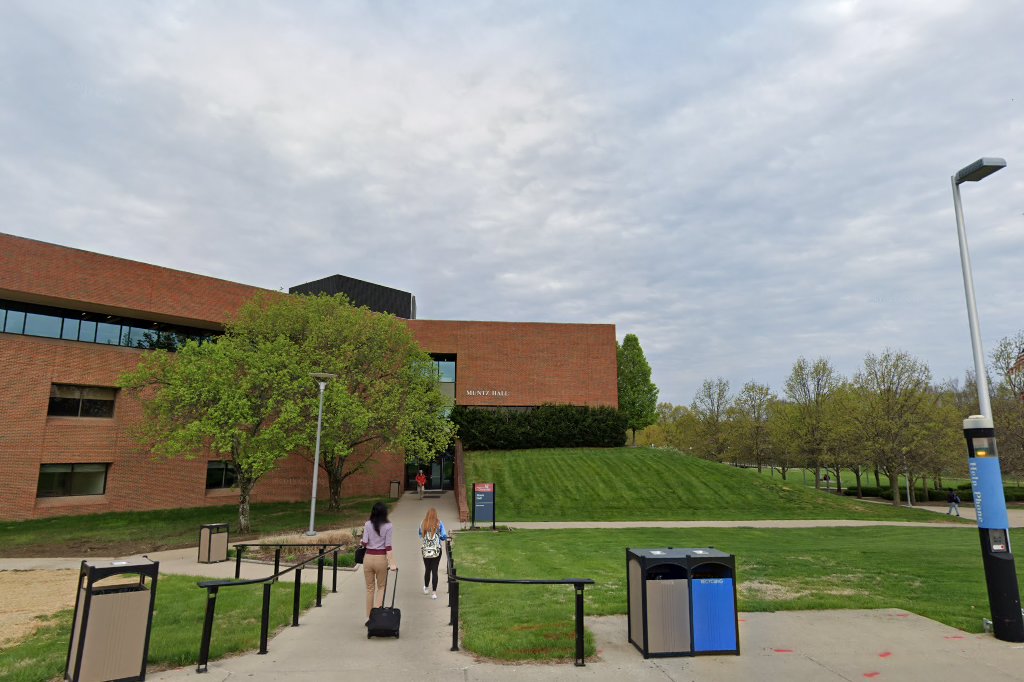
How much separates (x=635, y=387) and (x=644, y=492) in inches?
1085

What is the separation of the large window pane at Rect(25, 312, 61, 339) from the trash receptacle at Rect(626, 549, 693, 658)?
31.5m

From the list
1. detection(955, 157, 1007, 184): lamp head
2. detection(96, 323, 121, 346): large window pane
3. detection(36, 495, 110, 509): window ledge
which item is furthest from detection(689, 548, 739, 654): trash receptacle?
detection(96, 323, 121, 346): large window pane

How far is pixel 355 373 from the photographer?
1108 inches

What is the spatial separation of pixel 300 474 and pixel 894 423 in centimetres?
3673

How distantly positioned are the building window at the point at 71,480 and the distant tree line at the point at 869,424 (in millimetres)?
42658

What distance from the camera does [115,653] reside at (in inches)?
230

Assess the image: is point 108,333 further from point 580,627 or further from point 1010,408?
point 1010,408

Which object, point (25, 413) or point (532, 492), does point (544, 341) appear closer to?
point (532, 492)

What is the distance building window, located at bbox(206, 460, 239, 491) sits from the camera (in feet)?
101

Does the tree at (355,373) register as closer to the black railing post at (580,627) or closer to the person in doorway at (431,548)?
the person in doorway at (431,548)

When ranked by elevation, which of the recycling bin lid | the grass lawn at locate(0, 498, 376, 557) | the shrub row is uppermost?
the shrub row

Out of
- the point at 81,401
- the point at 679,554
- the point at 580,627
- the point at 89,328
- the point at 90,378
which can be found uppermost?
the point at 89,328

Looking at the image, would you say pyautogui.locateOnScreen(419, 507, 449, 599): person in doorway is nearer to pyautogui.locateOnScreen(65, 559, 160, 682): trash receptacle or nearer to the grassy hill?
pyautogui.locateOnScreen(65, 559, 160, 682): trash receptacle

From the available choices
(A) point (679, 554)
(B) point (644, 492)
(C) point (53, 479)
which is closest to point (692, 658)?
(A) point (679, 554)
